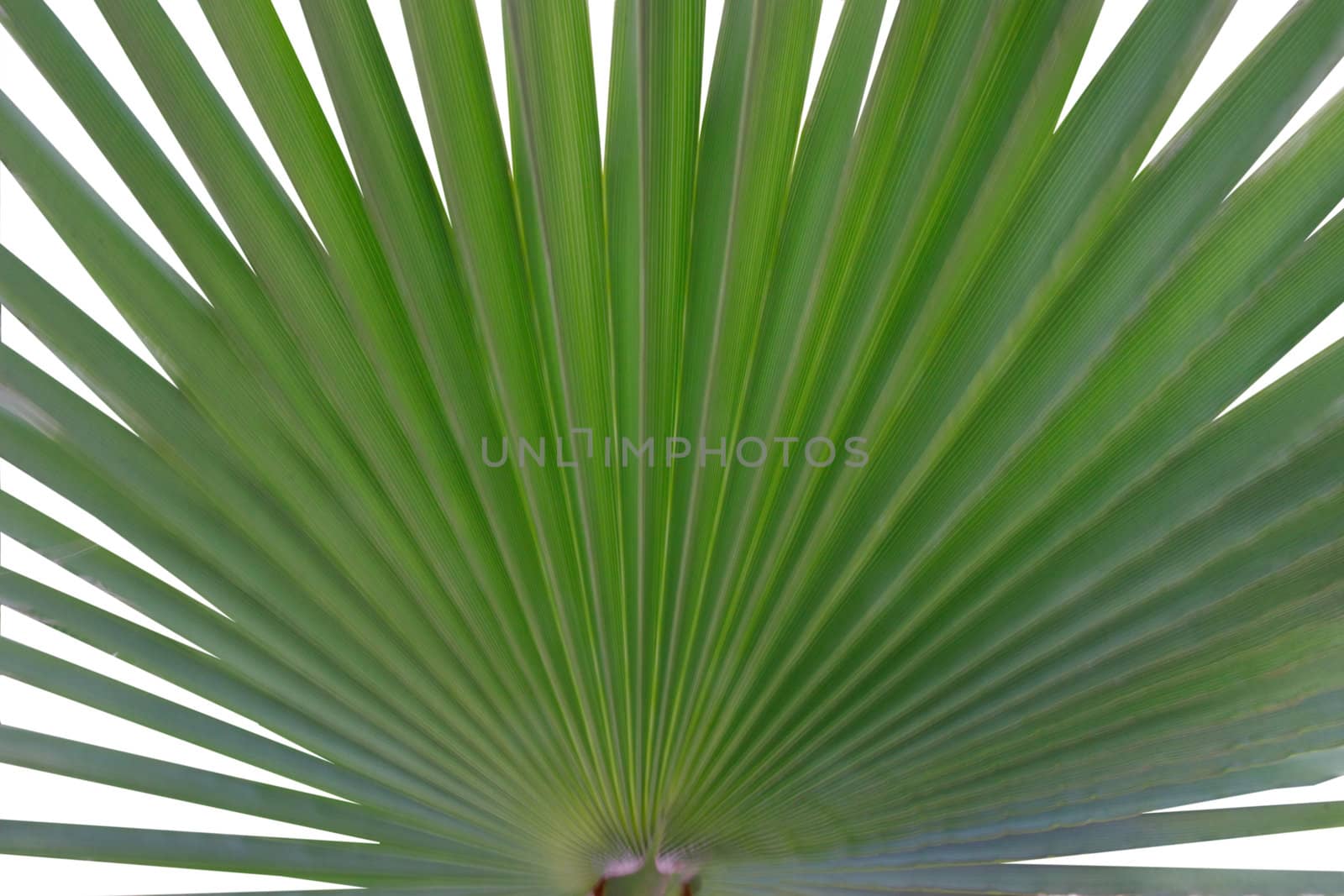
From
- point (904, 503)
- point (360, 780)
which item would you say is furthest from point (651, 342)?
point (360, 780)

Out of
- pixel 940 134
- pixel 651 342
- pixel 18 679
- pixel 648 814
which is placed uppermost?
pixel 940 134

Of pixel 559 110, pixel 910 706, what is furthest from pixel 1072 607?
pixel 559 110

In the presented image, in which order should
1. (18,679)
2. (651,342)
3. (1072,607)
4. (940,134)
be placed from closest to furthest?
(940,134)
(651,342)
(1072,607)
(18,679)

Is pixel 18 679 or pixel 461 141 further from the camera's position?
pixel 18 679

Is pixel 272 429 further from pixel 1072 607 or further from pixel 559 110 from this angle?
pixel 1072 607

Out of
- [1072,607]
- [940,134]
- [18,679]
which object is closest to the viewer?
[940,134]

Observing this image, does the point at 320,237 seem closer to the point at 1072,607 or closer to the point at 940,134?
the point at 940,134

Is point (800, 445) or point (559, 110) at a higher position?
point (559, 110)
